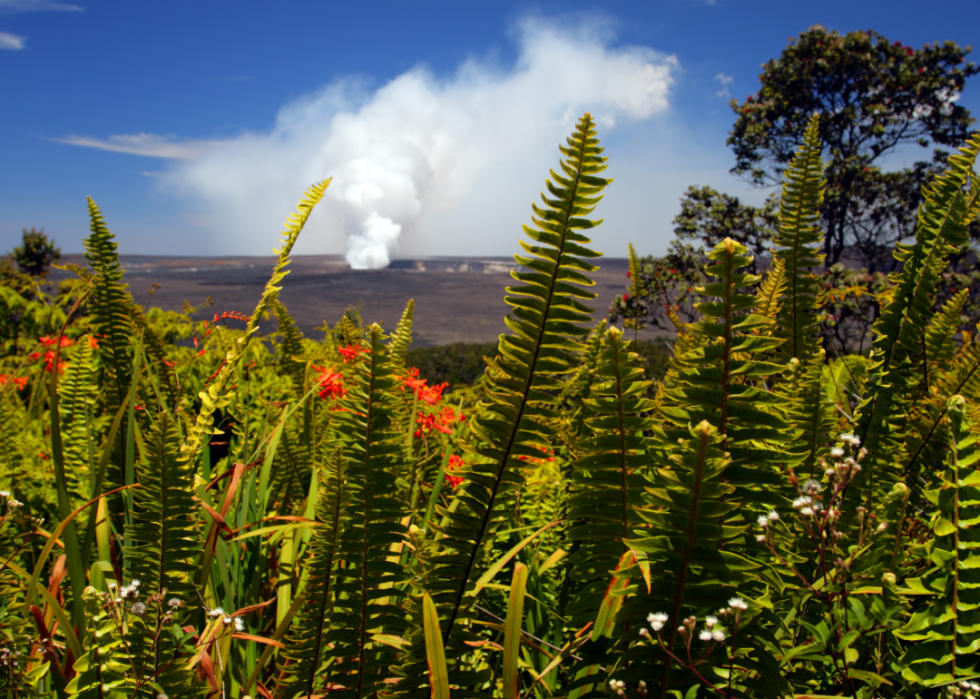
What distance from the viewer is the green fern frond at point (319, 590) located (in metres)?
0.98

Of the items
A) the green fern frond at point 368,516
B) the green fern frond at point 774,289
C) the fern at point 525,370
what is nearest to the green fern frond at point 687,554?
the fern at point 525,370

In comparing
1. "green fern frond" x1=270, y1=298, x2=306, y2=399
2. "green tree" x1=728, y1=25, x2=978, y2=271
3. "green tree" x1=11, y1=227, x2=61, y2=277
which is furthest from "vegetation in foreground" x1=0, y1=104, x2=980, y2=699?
"green tree" x1=11, y1=227, x2=61, y2=277

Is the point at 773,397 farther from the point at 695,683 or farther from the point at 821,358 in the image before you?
the point at 821,358

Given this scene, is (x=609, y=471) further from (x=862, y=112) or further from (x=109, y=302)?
(x=862, y=112)

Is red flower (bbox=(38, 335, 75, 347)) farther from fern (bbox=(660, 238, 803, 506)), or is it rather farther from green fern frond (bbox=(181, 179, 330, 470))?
fern (bbox=(660, 238, 803, 506))

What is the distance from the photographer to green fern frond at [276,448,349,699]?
38.7 inches

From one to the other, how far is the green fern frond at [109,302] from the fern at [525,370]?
1.59m

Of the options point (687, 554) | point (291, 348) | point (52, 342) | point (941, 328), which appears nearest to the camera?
point (687, 554)

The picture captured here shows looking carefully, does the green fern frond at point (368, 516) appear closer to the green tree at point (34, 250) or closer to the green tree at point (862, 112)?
the green tree at point (862, 112)

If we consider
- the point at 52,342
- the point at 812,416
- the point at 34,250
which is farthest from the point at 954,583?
the point at 34,250

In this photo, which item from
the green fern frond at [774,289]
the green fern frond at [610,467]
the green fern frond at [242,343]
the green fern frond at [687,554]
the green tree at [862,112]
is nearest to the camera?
the green fern frond at [687,554]

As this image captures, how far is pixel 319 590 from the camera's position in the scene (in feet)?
3.42

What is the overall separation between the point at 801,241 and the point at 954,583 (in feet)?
3.10

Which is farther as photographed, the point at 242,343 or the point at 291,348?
the point at 291,348
